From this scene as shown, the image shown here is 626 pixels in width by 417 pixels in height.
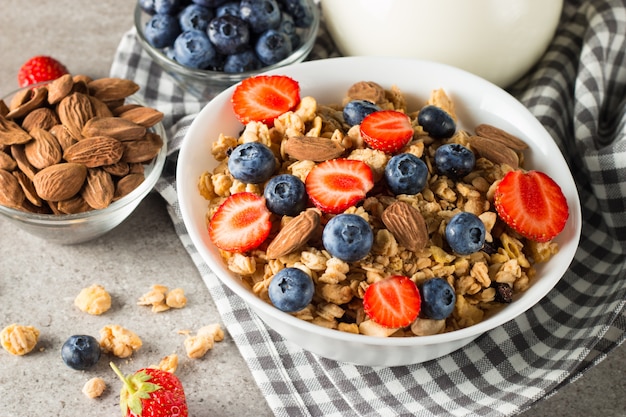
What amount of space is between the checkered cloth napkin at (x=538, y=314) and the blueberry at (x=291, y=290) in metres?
0.19

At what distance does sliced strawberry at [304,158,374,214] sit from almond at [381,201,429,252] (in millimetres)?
51

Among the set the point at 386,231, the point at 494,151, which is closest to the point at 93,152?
the point at 386,231

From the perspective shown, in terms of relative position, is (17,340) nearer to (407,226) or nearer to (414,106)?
(407,226)

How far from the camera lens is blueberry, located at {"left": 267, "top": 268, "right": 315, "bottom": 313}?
0.95 metres

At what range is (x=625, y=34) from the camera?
4.70 feet

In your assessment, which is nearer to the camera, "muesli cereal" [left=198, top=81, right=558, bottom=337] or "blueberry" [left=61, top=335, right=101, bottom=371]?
"muesli cereal" [left=198, top=81, right=558, bottom=337]

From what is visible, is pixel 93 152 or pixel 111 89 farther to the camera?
pixel 111 89

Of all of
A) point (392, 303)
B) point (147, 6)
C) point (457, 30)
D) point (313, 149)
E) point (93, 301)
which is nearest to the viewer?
point (392, 303)

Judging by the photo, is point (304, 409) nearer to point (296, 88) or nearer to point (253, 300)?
point (253, 300)

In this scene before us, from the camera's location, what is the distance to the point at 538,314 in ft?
3.90

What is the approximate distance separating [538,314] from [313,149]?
44 cm

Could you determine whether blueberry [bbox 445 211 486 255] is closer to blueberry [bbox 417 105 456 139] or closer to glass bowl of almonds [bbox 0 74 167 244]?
blueberry [bbox 417 105 456 139]

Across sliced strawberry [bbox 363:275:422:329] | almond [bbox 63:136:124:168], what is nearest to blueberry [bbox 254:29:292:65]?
almond [bbox 63:136:124:168]

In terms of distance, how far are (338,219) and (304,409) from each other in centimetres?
29
